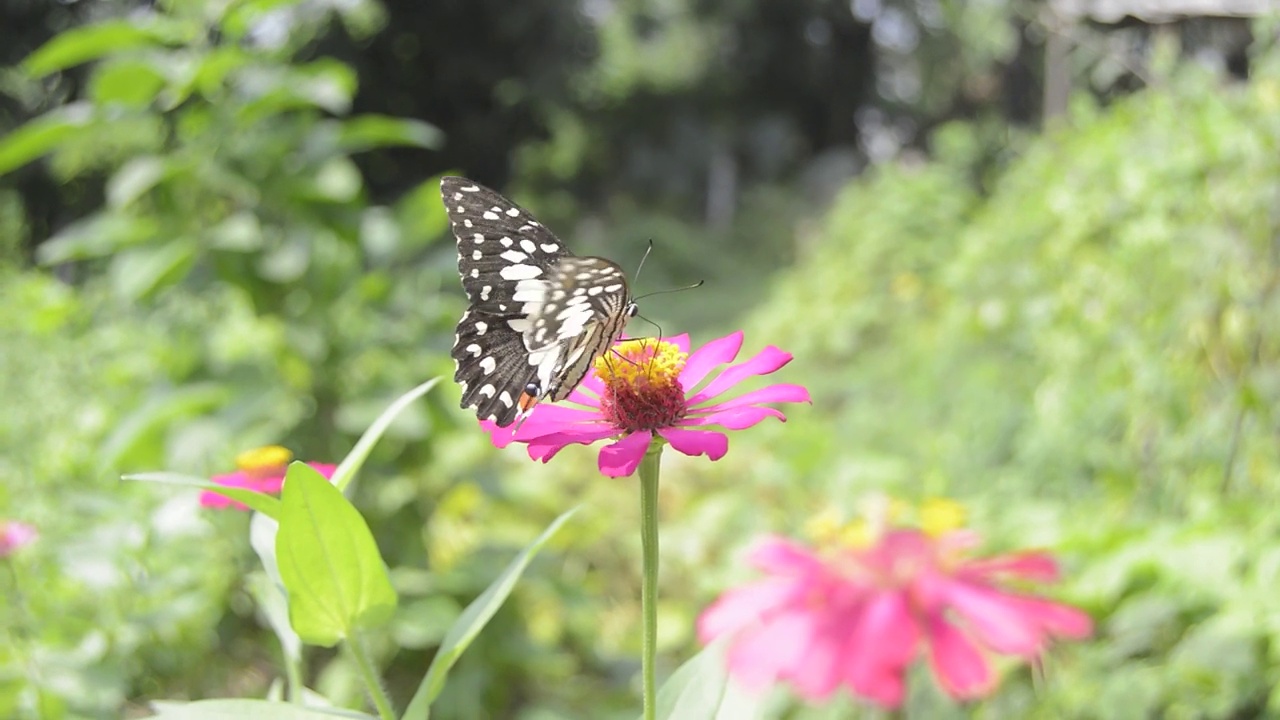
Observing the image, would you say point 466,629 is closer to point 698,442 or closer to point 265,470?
Result: point 698,442

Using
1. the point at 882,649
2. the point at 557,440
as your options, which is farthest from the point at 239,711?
the point at 882,649

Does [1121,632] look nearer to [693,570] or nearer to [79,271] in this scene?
[693,570]

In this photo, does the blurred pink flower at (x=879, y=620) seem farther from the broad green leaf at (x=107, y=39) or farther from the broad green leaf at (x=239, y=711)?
the broad green leaf at (x=107, y=39)

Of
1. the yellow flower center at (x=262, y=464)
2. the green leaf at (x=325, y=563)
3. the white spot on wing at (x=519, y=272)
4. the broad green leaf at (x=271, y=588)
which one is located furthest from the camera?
the yellow flower center at (x=262, y=464)

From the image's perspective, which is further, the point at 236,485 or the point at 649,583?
the point at 236,485

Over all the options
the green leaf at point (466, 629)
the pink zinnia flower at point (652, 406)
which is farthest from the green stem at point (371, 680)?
the pink zinnia flower at point (652, 406)

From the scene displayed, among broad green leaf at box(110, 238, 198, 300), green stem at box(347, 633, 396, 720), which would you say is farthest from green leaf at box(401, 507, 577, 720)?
broad green leaf at box(110, 238, 198, 300)
